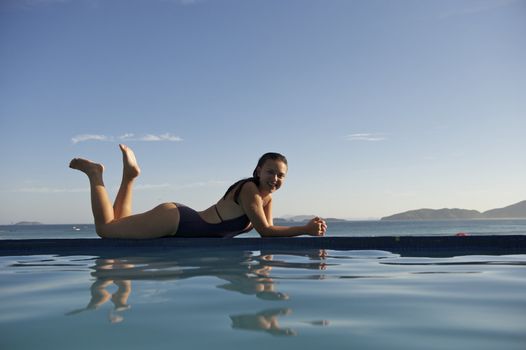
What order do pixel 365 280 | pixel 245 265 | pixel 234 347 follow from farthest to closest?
pixel 245 265 → pixel 365 280 → pixel 234 347

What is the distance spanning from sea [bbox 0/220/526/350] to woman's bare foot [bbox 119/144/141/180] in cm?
208

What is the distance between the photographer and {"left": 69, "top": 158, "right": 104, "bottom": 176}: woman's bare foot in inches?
224

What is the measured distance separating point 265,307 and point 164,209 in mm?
3687

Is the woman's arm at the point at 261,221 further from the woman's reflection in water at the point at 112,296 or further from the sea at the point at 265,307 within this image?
the woman's reflection in water at the point at 112,296

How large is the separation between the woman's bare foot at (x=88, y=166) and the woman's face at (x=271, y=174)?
6.40 ft

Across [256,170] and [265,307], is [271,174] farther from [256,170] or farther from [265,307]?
[265,307]

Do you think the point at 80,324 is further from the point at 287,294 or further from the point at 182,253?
the point at 182,253

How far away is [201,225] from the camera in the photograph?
5.66m

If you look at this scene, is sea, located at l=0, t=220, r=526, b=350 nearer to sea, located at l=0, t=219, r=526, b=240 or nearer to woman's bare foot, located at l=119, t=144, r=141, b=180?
woman's bare foot, located at l=119, t=144, r=141, b=180

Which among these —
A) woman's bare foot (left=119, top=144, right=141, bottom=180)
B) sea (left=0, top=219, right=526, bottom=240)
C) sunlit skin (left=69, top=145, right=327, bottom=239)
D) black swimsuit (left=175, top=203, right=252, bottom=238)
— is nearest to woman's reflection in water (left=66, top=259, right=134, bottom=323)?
sunlit skin (left=69, top=145, right=327, bottom=239)

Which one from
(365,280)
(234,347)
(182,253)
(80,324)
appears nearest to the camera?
(234,347)

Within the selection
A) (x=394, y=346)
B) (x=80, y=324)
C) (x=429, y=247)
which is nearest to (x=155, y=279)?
(x=80, y=324)

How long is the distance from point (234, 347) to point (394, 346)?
519mm

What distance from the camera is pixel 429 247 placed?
18.2 ft
